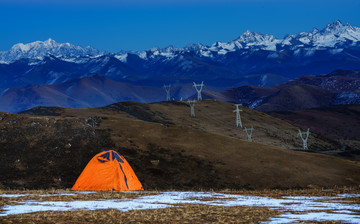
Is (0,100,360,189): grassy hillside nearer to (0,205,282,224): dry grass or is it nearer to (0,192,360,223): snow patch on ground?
(0,192,360,223): snow patch on ground

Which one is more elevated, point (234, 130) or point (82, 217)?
point (234, 130)

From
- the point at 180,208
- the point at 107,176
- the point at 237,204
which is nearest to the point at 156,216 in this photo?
the point at 180,208

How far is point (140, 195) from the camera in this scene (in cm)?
3155

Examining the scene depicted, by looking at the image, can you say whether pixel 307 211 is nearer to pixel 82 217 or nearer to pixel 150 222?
pixel 150 222

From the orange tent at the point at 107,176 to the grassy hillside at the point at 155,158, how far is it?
4.93m

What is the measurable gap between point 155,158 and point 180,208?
2596cm

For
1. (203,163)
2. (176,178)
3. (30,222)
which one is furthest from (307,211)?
(203,163)

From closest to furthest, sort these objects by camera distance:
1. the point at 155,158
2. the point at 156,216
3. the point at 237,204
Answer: the point at 156,216 < the point at 237,204 < the point at 155,158

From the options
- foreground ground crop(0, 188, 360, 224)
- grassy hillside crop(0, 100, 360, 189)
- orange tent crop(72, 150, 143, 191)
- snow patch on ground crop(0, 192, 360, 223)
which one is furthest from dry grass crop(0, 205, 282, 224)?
grassy hillside crop(0, 100, 360, 189)

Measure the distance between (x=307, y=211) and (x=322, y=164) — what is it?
31.1 meters

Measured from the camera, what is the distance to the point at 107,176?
3750cm

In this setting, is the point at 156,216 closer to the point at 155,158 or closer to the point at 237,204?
the point at 237,204

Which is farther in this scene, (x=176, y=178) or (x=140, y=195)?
(x=176, y=178)

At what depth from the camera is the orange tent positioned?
37219 millimetres
